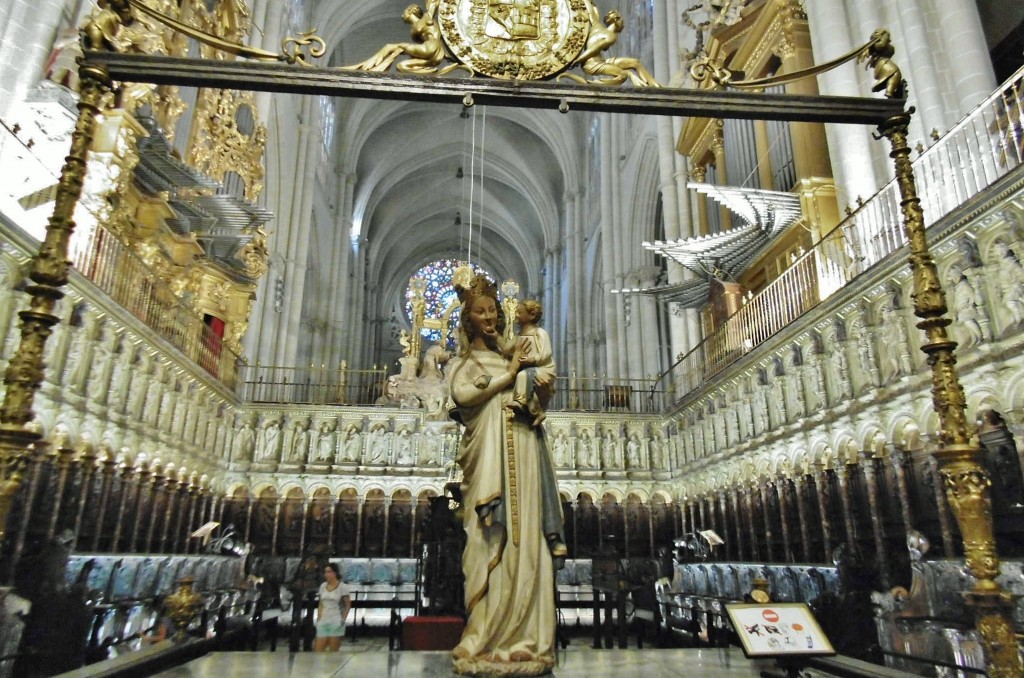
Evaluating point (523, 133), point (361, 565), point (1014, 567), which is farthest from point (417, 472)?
point (523, 133)

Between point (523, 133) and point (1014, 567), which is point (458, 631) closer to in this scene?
point (1014, 567)

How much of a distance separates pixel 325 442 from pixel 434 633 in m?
9.48

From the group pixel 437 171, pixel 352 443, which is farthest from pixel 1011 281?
pixel 437 171

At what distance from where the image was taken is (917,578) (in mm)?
5980

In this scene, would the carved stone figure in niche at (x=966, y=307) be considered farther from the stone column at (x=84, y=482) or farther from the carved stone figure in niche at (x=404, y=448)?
the carved stone figure in niche at (x=404, y=448)

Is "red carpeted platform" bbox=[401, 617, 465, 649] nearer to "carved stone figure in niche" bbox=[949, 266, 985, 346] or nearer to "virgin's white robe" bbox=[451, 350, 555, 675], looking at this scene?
"virgin's white robe" bbox=[451, 350, 555, 675]

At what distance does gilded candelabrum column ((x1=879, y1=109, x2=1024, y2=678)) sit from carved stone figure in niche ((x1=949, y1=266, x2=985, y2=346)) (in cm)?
250

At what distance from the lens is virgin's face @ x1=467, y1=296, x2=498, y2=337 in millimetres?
4012

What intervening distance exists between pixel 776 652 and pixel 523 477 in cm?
158

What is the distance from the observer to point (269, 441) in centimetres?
1499

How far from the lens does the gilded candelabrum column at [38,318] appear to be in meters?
3.29

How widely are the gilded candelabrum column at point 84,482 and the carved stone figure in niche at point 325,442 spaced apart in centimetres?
658

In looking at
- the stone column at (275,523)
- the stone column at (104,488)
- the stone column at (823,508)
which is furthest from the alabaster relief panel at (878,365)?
the stone column at (104,488)

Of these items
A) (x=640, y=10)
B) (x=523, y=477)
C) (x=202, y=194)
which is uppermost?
(x=640, y=10)
